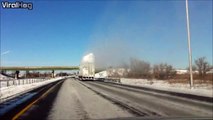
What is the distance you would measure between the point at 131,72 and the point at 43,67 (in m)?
54.7

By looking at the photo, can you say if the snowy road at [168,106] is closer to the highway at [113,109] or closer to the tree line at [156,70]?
the highway at [113,109]

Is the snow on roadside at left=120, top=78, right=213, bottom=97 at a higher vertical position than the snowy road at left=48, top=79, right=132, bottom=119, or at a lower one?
lower

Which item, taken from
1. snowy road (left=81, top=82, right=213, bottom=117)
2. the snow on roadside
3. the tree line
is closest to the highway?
snowy road (left=81, top=82, right=213, bottom=117)

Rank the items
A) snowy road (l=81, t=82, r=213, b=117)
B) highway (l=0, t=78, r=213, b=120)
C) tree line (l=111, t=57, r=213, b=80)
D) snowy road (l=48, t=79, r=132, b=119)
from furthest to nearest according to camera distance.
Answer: tree line (l=111, t=57, r=213, b=80)
snowy road (l=81, t=82, r=213, b=117)
snowy road (l=48, t=79, r=132, b=119)
highway (l=0, t=78, r=213, b=120)

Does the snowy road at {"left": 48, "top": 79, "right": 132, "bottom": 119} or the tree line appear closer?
the snowy road at {"left": 48, "top": 79, "right": 132, "bottom": 119}

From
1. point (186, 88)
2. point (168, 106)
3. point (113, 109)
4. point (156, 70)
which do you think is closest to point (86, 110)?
point (113, 109)

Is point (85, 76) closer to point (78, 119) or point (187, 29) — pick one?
point (187, 29)

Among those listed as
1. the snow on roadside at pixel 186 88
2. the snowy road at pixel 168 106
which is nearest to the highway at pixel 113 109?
the snowy road at pixel 168 106

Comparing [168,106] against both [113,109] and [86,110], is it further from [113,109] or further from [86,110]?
[86,110]

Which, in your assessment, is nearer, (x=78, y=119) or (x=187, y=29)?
(x=78, y=119)

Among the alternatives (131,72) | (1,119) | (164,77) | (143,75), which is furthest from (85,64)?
(1,119)

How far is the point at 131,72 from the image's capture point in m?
112

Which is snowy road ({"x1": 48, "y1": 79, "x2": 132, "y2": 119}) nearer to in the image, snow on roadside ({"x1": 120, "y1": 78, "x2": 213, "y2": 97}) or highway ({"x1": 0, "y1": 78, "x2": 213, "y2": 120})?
highway ({"x1": 0, "y1": 78, "x2": 213, "y2": 120})

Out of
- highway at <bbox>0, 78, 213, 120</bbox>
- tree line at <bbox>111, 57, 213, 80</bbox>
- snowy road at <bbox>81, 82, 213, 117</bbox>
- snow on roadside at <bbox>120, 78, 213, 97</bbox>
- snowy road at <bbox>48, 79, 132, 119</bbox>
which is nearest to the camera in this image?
highway at <bbox>0, 78, 213, 120</bbox>
